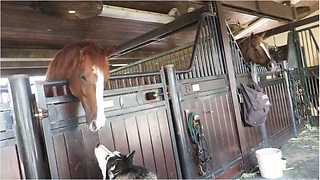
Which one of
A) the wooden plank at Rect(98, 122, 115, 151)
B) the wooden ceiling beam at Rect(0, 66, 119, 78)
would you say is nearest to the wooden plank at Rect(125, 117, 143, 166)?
the wooden plank at Rect(98, 122, 115, 151)

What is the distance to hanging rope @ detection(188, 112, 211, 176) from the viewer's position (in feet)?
9.02

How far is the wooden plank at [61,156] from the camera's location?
70.8 inches

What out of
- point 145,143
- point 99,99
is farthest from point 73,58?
point 145,143

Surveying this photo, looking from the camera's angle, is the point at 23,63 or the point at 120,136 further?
the point at 23,63

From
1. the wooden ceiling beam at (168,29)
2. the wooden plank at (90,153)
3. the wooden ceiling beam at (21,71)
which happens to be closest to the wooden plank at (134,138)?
the wooden plank at (90,153)

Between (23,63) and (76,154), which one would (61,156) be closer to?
(76,154)

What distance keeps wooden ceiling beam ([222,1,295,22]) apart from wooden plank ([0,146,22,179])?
285cm

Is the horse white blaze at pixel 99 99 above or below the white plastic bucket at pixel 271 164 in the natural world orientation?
above

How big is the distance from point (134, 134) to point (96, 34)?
2.77 m

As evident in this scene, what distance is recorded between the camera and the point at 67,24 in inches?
152

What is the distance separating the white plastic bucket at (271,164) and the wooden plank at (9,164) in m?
2.38

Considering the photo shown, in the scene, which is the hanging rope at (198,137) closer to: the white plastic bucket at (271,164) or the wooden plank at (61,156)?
the white plastic bucket at (271,164)

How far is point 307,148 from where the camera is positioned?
405 cm

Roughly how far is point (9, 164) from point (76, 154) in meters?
0.41
